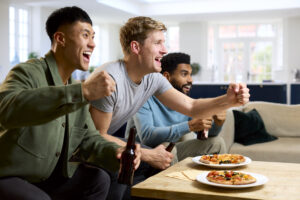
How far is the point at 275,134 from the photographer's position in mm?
4117

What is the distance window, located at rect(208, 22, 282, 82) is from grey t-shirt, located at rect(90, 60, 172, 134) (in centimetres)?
1093

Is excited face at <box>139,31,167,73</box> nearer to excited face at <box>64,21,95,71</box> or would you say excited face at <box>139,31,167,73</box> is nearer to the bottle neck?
excited face at <box>64,21,95,71</box>

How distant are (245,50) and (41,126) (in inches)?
491

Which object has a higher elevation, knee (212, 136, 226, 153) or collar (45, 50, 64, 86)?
collar (45, 50, 64, 86)

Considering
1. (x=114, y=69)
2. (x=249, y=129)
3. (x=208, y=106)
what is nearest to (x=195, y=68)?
(x=249, y=129)

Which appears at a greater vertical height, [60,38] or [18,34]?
[18,34]

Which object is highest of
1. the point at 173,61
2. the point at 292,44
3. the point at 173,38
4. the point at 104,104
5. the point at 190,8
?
the point at 190,8

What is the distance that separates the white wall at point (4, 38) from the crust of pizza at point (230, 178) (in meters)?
8.16

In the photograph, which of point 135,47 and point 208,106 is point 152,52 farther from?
point 208,106

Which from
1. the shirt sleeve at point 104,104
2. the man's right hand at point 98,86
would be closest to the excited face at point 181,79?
the shirt sleeve at point 104,104

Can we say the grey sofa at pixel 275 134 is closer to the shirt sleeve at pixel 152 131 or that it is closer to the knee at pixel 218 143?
the knee at pixel 218 143

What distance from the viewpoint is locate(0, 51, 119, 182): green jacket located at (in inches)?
52.2

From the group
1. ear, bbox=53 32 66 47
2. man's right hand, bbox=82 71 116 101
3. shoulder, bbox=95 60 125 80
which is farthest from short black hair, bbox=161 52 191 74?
man's right hand, bbox=82 71 116 101

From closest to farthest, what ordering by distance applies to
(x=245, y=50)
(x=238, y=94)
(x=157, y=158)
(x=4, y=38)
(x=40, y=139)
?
(x=40, y=139), (x=157, y=158), (x=238, y=94), (x=4, y=38), (x=245, y=50)
